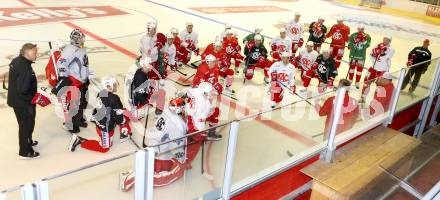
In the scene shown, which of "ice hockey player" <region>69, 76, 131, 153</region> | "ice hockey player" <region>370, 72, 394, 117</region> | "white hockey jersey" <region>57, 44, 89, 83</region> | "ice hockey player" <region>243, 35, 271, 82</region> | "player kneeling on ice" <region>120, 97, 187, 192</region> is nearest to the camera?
"player kneeling on ice" <region>120, 97, 187, 192</region>

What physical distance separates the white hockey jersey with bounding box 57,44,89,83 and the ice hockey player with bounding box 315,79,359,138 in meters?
3.07

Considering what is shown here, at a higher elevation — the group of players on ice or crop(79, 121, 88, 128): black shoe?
→ the group of players on ice

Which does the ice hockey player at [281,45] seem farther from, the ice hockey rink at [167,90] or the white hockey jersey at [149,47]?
the white hockey jersey at [149,47]

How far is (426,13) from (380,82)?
57.2 feet

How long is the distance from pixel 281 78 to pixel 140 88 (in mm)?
2536

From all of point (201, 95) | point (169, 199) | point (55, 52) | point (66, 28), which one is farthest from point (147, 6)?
point (169, 199)

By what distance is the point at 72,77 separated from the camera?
5.32 m

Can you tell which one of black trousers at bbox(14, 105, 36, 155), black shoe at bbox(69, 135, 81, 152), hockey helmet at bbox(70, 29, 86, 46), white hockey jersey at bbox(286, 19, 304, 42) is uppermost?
hockey helmet at bbox(70, 29, 86, 46)

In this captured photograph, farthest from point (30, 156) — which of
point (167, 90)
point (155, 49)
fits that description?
point (155, 49)

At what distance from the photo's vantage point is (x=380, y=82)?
5.33 meters

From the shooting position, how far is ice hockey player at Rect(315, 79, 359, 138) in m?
4.67

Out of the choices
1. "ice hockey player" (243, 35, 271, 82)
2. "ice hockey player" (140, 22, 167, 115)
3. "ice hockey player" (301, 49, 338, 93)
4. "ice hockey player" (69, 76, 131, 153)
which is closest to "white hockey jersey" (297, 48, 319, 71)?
"ice hockey player" (301, 49, 338, 93)

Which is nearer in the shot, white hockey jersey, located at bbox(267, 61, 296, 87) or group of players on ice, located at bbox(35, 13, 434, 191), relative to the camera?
group of players on ice, located at bbox(35, 13, 434, 191)

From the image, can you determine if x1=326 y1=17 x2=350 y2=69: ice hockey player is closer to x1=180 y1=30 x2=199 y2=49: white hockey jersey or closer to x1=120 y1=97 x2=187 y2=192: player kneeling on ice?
x1=180 y1=30 x2=199 y2=49: white hockey jersey
